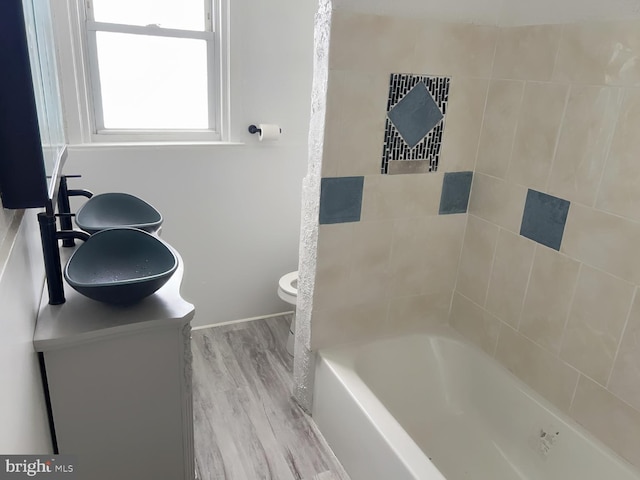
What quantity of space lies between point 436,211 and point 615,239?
707mm

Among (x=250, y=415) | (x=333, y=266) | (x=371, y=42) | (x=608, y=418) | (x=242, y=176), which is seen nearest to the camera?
(x=608, y=418)

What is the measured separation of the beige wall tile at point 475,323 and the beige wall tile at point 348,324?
358mm

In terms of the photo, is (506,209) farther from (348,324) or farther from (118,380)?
(118,380)

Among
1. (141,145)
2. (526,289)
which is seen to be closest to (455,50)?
(526,289)

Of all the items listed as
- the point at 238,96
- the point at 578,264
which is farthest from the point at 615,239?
the point at 238,96

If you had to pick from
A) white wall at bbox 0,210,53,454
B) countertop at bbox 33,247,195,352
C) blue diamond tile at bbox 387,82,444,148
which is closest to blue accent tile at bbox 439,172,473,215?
blue diamond tile at bbox 387,82,444,148

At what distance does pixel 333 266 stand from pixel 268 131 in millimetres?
915

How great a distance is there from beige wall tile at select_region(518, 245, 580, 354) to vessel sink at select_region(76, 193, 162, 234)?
1437 millimetres

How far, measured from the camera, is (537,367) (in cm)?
181

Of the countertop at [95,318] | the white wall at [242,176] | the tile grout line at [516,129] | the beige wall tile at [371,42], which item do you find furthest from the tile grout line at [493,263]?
the countertop at [95,318]

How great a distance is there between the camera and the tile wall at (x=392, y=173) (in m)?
1.70

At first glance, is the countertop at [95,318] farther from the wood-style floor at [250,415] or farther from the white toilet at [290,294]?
the white toilet at [290,294]

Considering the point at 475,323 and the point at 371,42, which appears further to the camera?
the point at 475,323

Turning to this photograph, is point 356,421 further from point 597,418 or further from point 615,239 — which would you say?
point 615,239
